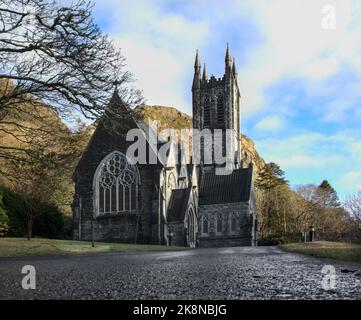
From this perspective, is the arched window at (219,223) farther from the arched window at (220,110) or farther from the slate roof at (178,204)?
the arched window at (220,110)

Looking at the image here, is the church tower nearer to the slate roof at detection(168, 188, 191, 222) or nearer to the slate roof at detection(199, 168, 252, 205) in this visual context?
the slate roof at detection(199, 168, 252, 205)

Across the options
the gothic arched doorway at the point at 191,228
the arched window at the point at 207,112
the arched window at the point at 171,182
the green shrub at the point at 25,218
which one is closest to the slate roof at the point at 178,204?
the arched window at the point at 171,182

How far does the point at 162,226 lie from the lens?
42.3 meters

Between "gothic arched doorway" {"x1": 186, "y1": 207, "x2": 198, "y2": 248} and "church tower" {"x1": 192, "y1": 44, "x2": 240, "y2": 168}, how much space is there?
20.7 meters

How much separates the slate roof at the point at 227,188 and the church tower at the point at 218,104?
1179 centimetres

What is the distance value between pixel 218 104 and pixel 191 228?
1121 inches

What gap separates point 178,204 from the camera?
4659cm

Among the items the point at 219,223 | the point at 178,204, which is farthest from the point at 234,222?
the point at 178,204

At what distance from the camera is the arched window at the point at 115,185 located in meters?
44.2

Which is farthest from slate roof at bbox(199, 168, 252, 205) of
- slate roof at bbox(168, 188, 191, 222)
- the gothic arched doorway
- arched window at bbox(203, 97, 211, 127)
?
arched window at bbox(203, 97, 211, 127)

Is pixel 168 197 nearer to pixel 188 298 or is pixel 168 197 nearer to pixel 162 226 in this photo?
pixel 162 226

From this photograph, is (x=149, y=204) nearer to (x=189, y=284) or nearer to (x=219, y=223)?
(x=219, y=223)

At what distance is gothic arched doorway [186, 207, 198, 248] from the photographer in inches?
1870

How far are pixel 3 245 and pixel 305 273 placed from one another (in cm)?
1889
